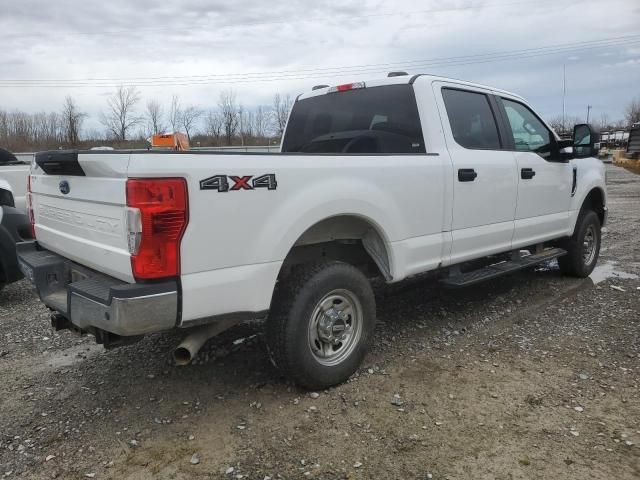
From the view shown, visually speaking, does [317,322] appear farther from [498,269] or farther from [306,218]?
[498,269]

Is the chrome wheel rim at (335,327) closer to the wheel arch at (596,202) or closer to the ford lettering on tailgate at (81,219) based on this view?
the ford lettering on tailgate at (81,219)

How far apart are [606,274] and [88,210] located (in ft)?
19.9

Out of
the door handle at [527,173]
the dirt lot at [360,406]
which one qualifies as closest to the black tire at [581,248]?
the dirt lot at [360,406]

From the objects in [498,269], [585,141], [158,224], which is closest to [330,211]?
[158,224]

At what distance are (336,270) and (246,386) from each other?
40.5 inches

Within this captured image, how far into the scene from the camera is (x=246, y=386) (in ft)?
12.1

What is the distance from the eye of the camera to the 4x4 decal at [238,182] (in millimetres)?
2758

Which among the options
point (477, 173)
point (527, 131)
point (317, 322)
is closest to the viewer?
point (317, 322)

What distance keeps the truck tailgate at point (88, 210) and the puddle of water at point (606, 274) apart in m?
5.53

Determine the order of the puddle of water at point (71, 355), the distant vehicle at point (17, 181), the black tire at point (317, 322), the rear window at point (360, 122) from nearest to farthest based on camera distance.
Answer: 1. the black tire at point (317, 322)
2. the puddle of water at point (71, 355)
3. the rear window at point (360, 122)
4. the distant vehicle at point (17, 181)

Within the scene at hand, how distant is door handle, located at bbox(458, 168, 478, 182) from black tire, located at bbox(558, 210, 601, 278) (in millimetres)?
2521

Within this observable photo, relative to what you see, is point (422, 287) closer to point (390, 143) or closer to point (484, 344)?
point (484, 344)

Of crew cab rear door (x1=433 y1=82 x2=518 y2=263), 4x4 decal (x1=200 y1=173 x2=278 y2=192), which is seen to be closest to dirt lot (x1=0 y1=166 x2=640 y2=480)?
crew cab rear door (x1=433 y1=82 x2=518 y2=263)

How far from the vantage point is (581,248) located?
6273mm
